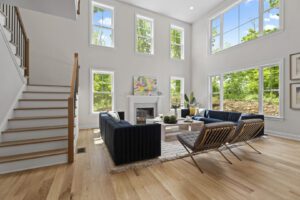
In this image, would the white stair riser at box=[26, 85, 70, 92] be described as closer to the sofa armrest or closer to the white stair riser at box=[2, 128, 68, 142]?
the white stair riser at box=[2, 128, 68, 142]

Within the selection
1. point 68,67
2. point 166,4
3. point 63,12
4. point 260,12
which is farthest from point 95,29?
point 260,12

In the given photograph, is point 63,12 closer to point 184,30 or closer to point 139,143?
point 139,143

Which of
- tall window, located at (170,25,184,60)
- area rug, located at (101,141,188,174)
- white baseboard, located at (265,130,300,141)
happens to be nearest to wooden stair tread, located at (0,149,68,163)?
→ area rug, located at (101,141,188,174)

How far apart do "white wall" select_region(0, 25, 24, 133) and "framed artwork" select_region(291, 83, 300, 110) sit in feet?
23.5

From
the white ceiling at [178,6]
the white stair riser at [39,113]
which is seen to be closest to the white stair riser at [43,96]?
the white stair riser at [39,113]

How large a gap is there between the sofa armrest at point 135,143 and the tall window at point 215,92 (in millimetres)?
5050

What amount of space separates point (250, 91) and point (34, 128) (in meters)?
6.68

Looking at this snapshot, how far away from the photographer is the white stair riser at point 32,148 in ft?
8.03

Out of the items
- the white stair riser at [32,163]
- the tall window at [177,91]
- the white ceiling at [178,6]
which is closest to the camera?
the white stair riser at [32,163]

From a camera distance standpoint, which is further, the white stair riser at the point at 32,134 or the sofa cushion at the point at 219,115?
the sofa cushion at the point at 219,115

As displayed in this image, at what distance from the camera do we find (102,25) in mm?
6059

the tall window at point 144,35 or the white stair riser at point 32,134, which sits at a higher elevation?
the tall window at point 144,35

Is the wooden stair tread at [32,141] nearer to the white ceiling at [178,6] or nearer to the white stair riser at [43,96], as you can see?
the white stair riser at [43,96]

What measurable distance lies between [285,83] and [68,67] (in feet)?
23.9
